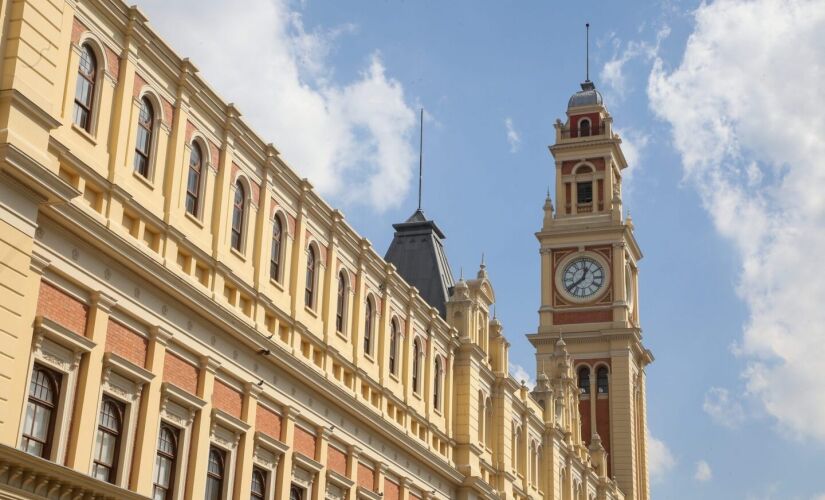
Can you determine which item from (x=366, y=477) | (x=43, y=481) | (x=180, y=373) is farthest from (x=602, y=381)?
(x=43, y=481)

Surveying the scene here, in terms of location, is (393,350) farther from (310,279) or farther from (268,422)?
(268,422)

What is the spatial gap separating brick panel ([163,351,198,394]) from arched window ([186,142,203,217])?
137 inches

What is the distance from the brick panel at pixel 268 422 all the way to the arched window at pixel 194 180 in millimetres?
5045

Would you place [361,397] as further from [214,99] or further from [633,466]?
[633,466]

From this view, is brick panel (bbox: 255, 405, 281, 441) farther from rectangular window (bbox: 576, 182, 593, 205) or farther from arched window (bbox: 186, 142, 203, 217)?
rectangular window (bbox: 576, 182, 593, 205)

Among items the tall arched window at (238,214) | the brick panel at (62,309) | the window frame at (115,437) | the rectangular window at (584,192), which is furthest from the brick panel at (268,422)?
the rectangular window at (584,192)

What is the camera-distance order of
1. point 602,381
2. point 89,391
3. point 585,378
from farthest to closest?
point 585,378 < point 602,381 < point 89,391

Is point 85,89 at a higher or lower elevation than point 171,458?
higher

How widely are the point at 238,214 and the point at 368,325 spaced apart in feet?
25.4

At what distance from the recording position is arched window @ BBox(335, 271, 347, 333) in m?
34.5

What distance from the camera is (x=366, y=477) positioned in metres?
35.2

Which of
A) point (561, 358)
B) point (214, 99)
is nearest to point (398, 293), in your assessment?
point (214, 99)

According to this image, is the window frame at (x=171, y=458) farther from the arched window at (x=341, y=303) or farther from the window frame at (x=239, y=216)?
the arched window at (x=341, y=303)

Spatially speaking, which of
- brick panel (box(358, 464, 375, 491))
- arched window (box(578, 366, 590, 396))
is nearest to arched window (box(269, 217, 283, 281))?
→ brick panel (box(358, 464, 375, 491))
